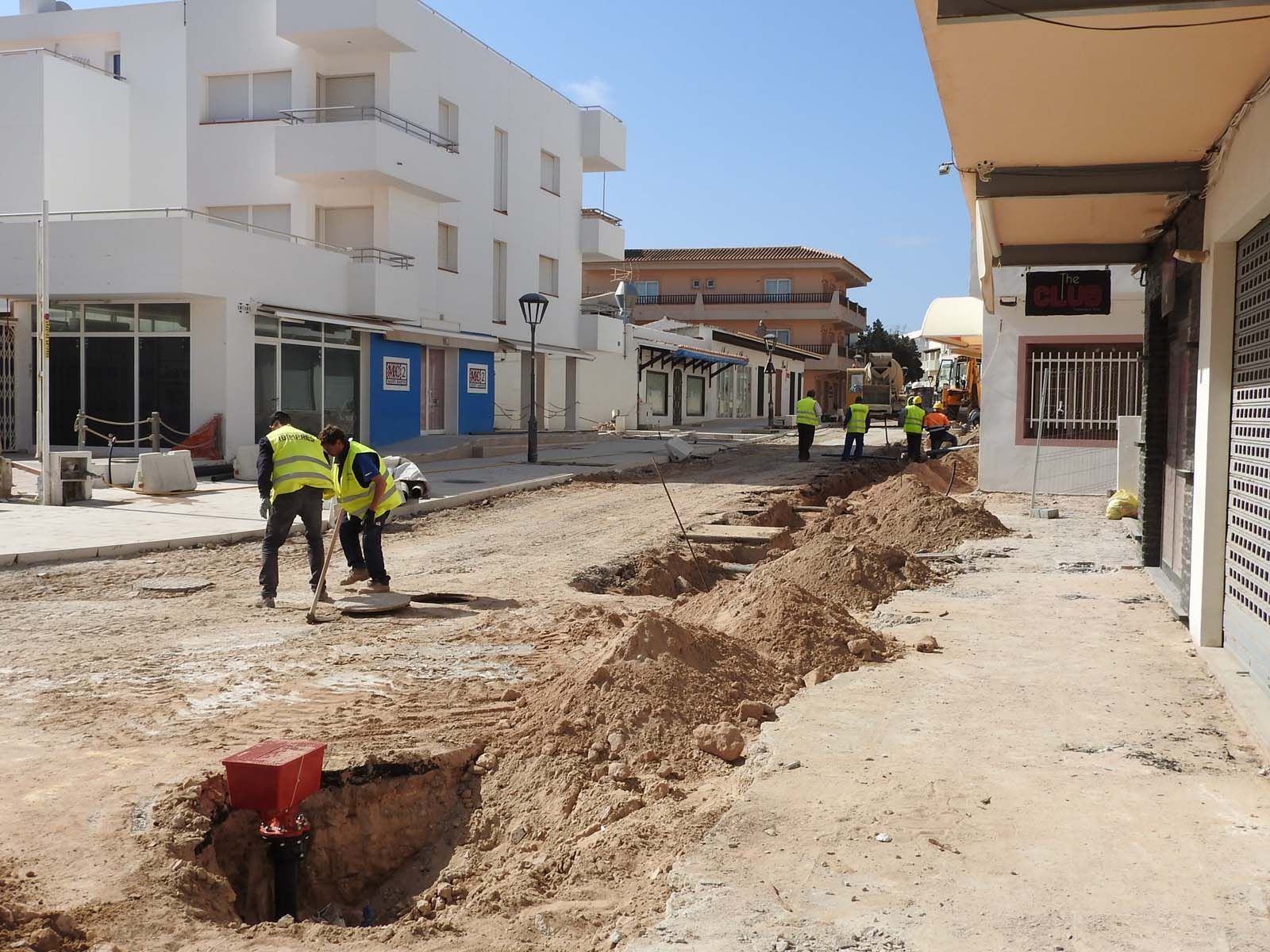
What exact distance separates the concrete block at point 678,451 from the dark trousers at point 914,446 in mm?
4980

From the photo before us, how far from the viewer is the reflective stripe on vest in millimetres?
25428

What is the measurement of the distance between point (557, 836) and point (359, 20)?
23.2 m

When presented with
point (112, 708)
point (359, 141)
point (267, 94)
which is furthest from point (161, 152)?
point (112, 708)

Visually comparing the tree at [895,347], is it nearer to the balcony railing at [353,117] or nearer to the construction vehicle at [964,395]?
the construction vehicle at [964,395]

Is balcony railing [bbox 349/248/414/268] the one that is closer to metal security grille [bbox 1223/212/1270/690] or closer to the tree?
metal security grille [bbox 1223/212/1270/690]

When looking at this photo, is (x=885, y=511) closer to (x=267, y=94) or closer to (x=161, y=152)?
(x=267, y=94)

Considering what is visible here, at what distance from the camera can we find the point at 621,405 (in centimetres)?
4141

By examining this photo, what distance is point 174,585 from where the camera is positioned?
33.5ft

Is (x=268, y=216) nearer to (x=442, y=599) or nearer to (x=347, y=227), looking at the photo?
(x=347, y=227)

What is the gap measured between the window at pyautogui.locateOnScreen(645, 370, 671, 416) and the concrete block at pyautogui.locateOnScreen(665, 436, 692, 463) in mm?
17085

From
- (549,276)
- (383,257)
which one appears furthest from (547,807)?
(549,276)

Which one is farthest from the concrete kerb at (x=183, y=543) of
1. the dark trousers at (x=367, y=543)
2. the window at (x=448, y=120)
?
the window at (x=448, y=120)

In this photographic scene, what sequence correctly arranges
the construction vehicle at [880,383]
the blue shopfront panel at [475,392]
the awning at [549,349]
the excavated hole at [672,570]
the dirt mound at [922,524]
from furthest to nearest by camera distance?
the construction vehicle at [880,383] → the awning at [549,349] → the blue shopfront panel at [475,392] → the dirt mound at [922,524] → the excavated hole at [672,570]

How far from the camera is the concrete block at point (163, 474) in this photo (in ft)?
55.9
